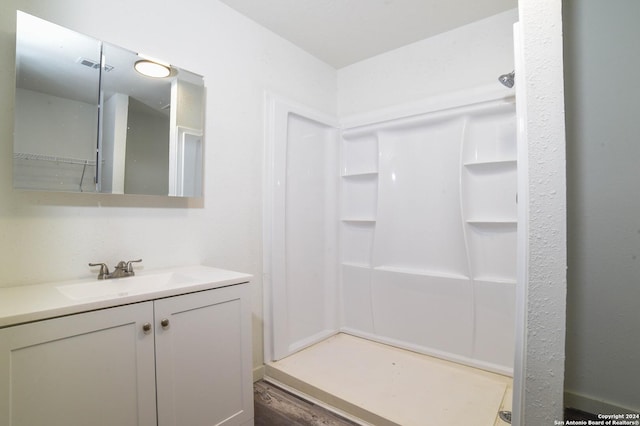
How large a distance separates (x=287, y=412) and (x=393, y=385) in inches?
25.2

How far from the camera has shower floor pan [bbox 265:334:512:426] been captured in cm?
150

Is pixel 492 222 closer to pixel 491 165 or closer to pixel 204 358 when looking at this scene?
pixel 491 165

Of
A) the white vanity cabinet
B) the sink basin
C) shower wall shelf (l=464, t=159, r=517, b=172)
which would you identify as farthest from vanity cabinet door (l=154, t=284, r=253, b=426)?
shower wall shelf (l=464, t=159, r=517, b=172)

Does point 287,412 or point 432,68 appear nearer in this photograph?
point 287,412

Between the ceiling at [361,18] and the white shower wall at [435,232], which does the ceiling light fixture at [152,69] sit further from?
the white shower wall at [435,232]

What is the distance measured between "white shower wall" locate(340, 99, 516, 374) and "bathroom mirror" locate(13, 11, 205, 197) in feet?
4.64

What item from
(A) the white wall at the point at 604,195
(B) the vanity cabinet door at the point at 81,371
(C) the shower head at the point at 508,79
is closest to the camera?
(B) the vanity cabinet door at the point at 81,371

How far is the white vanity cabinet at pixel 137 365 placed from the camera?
86 centimetres

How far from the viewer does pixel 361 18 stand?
1.99 meters

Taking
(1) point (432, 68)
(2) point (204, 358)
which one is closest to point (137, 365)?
(2) point (204, 358)

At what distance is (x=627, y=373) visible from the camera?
1.16m

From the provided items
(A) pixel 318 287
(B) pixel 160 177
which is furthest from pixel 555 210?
(A) pixel 318 287

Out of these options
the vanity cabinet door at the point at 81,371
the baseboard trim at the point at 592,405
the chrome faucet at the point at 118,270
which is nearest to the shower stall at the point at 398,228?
the baseboard trim at the point at 592,405

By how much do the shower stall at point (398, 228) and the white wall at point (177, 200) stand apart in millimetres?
185
